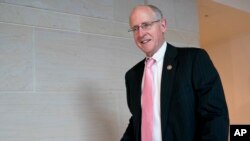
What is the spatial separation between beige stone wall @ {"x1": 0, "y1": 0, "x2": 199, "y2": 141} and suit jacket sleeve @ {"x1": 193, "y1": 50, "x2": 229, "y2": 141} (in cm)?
85

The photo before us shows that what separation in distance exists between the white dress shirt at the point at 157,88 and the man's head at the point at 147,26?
1.1 inches

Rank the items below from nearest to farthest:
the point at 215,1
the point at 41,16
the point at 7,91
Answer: the point at 7,91
the point at 41,16
the point at 215,1

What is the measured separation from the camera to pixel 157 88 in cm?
113

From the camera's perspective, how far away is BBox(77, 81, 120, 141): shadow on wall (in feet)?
5.69

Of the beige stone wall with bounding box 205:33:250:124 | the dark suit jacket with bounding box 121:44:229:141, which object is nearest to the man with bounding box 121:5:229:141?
the dark suit jacket with bounding box 121:44:229:141

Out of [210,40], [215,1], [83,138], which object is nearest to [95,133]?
[83,138]

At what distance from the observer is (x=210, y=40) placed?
4.28 metres

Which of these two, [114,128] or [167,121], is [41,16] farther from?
[167,121]

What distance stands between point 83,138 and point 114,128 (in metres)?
0.24

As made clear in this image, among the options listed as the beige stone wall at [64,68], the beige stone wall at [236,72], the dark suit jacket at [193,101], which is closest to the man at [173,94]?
the dark suit jacket at [193,101]

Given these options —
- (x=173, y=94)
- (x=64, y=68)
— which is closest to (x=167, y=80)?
(x=173, y=94)

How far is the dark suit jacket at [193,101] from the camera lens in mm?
1002

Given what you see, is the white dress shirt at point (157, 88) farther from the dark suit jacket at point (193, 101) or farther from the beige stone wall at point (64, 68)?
the beige stone wall at point (64, 68)

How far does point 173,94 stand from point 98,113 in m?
0.82
